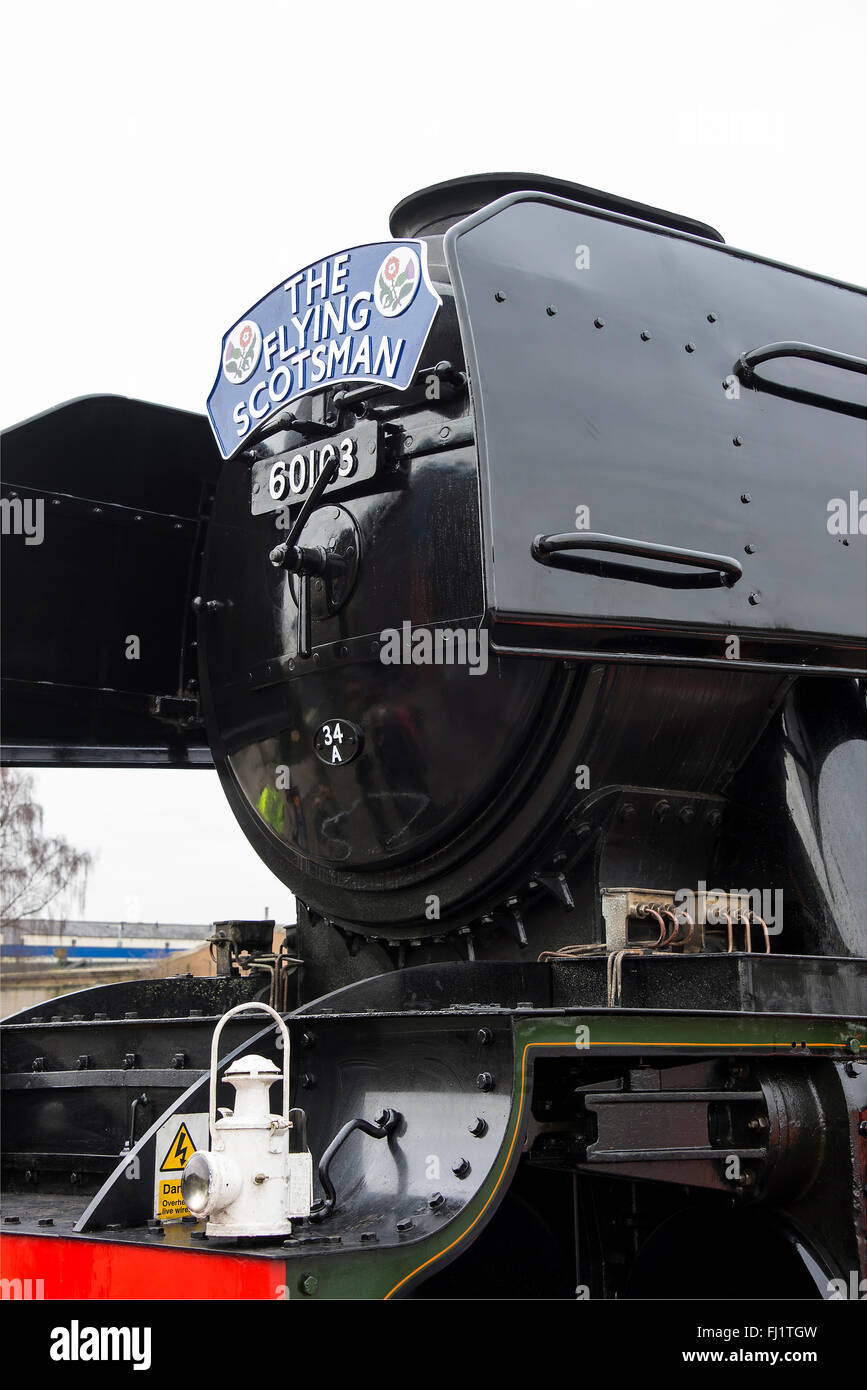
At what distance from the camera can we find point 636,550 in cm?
303

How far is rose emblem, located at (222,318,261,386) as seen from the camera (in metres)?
Result: 3.99

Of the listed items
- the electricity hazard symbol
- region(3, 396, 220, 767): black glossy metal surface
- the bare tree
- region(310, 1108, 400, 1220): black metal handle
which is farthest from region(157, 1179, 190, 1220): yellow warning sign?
the bare tree

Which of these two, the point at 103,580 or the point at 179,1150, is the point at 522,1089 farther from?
the point at 103,580

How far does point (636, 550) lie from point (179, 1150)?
62.5 inches

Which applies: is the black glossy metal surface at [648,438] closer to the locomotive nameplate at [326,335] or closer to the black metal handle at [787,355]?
the black metal handle at [787,355]

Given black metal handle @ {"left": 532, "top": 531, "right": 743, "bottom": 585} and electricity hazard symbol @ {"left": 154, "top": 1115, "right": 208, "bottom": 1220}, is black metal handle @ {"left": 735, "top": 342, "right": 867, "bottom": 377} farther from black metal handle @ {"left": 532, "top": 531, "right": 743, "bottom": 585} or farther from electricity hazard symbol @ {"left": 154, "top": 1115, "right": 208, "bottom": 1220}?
electricity hazard symbol @ {"left": 154, "top": 1115, "right": 208, "bottom": 1220}

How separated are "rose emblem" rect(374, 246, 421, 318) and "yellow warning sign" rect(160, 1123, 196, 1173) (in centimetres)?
198

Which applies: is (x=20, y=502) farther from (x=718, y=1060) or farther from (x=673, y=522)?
(x=718, y=1060)

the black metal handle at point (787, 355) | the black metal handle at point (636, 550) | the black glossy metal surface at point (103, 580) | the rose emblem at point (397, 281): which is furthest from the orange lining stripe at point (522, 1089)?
the black glossy metal surface at point (103, 580)

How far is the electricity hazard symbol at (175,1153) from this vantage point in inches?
115

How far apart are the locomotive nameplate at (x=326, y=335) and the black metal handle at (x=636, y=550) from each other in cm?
75

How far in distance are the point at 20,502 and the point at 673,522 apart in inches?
99.8

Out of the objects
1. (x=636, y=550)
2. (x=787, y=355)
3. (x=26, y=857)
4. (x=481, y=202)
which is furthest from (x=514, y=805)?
(x=26, y=857)

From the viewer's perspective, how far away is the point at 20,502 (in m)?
4.81
